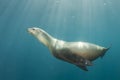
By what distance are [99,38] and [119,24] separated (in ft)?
6.95

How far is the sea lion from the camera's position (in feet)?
13.1

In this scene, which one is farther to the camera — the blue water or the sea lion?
the blue water

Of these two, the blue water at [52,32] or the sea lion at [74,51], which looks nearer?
the sea lion at [74,51]

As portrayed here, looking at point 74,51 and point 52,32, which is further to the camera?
point 52,32

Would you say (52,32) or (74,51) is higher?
(52,32)

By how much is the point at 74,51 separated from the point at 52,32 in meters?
13.8

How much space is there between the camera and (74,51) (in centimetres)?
412

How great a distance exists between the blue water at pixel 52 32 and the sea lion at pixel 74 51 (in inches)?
407

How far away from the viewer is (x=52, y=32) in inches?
703

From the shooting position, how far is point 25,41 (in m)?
18.2

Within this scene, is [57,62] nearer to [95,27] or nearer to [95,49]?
[95,27]

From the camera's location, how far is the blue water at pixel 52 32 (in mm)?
15281

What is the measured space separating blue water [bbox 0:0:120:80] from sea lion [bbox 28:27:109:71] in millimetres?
10337

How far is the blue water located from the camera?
50.1 feet
